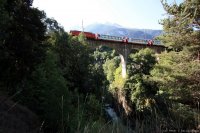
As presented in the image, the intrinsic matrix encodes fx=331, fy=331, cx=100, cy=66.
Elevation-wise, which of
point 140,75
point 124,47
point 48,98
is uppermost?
point 48,98

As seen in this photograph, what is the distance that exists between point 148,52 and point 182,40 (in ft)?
113

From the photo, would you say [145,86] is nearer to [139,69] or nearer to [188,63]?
[139,69]

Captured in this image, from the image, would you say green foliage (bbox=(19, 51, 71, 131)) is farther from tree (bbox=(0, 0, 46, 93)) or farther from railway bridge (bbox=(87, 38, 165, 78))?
railway bridge (bbox=(87, 38, 165, 78))

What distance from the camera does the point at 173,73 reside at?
873 inches

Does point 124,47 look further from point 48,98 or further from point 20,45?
point 48,98

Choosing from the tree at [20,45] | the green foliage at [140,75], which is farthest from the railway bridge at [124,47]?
the tree at [20,45]

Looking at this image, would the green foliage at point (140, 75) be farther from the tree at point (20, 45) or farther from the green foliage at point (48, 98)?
the tree at point (20, 45)

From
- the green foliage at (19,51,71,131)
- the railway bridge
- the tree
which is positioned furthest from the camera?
the railway bridge

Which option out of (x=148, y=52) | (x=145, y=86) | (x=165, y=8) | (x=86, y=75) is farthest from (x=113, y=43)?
(x=165, y=8)

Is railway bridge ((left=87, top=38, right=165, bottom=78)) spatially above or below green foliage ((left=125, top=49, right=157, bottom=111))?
above

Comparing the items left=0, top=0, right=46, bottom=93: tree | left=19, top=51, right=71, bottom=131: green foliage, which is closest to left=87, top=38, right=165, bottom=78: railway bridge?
left=19, top=51, right=71, bottom=131: green foliage

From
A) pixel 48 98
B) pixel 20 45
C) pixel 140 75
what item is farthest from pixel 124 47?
pixel 48 98

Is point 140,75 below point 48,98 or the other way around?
below

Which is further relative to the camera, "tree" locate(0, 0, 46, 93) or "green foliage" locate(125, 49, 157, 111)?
"green foliage" locate(125, 49, 157, 111)
